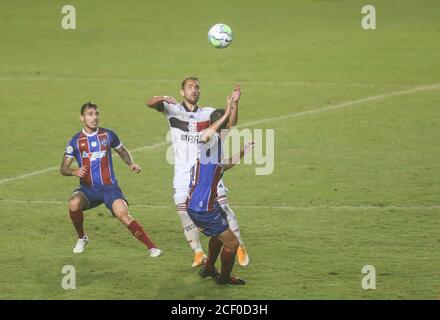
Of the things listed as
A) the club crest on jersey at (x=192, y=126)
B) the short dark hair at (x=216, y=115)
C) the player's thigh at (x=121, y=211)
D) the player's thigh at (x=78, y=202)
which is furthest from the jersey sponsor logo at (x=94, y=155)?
the short dark hair at (x=216, y=115)

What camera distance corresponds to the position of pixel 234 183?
19.3m

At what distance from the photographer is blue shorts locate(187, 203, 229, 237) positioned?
13.4 meters

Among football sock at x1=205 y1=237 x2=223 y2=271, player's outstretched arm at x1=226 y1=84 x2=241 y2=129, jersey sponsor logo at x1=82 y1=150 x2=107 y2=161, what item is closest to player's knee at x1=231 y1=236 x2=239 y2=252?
football sock at x1=205 y1=237 x2=223 y2=271

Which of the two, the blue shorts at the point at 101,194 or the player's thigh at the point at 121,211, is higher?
the blue shorts at the point at 101,194

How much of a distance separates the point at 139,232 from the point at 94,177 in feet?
3.20

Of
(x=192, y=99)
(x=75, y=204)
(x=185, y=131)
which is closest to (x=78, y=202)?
(x=75, y=204)

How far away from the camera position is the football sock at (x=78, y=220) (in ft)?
48.5

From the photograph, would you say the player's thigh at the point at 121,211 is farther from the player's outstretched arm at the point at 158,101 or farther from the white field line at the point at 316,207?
the white field line at the point at 316,207

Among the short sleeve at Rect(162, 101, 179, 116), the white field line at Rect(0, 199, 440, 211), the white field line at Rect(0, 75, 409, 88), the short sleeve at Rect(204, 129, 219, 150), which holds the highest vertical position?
the white field line at Rect(0, 75, 409, 88)

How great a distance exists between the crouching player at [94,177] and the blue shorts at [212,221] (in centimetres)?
139

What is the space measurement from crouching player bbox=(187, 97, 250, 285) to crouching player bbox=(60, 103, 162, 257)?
53.3 inches

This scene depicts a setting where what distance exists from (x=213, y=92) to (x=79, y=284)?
39.6 feet

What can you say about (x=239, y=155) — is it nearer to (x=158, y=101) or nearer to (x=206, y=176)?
(x=206, y=176)

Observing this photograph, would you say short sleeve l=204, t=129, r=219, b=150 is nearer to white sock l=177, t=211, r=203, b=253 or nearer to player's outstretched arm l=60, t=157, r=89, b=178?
white sock l=177, t=211, r=203, b=253
